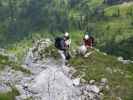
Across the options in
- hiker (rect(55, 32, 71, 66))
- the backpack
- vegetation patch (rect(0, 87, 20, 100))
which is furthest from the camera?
the backpack

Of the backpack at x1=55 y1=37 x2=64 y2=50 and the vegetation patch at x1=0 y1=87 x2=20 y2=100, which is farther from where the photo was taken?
the backpack at x1=55 y1=37 x2=64 y2=50

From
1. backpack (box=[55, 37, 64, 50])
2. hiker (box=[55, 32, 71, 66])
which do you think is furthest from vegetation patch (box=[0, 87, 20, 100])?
backpack (box=[55, 37, 64, 50])

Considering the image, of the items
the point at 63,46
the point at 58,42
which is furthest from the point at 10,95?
the point at 58,42

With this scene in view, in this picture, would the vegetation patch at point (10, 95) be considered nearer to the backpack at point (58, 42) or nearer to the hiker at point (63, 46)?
the hiker at point (63, 46)

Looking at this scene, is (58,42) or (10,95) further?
(58,42)

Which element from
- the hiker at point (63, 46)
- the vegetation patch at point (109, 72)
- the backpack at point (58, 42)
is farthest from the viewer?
the backpack at point (58, 42)

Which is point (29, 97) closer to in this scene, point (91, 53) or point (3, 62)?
point (3, 62)

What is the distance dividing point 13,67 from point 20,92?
896 centimetres

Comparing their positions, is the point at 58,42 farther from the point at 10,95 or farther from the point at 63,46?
the point at 10,95

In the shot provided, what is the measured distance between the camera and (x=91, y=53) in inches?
1887

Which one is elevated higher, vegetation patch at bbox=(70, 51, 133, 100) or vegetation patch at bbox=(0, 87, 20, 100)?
vegetation patch at bbox=(0, 87, 20, 100)

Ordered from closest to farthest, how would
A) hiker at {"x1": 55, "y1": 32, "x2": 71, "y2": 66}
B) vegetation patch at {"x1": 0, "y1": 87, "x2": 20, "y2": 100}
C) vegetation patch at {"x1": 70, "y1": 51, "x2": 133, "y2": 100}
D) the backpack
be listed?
vegetation patch at {"x1": 0, "y1": 87, "x2": 20, "y2": 100} < vegetation patch at {"x1": 70, "y1": 51, "x2": 133, "y2": 100} < hiker at {"x1": 55, "y1": 32, "x2": 71, "y2": 66} < the backpack

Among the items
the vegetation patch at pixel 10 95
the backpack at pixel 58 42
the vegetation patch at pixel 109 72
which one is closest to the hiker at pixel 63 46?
the backpack at pixel 58 42

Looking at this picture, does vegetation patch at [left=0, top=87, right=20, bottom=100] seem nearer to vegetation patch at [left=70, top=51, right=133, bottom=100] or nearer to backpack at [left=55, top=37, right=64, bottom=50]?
vegetation patch at [left=70, top=51, right=133, bottom=100]
